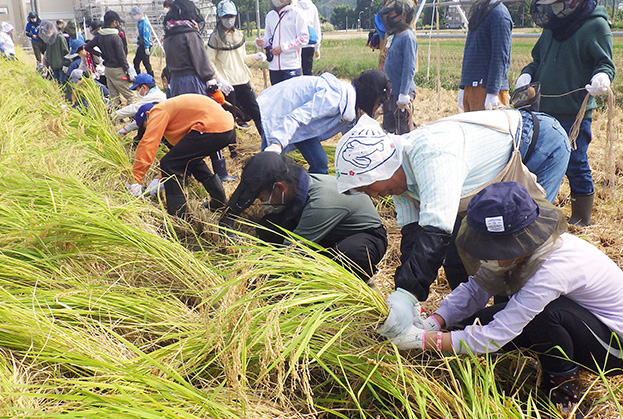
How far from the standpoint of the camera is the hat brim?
1604mm

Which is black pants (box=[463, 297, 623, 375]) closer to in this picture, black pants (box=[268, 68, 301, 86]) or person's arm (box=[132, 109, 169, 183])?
person's arm (box=[132, 109, 169, 183])

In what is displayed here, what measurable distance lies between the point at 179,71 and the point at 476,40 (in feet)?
7.94

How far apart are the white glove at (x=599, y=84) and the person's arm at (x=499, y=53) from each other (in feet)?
2.87

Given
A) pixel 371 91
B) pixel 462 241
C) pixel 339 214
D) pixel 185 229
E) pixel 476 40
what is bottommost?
pixel 185 229

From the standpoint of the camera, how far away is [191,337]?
1.76 metres

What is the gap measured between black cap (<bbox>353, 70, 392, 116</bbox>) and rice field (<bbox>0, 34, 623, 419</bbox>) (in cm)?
123

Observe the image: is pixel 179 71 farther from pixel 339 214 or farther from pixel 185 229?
pixel 339 214

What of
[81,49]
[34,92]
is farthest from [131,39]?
[34,92]

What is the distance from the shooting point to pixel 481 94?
13.3ft

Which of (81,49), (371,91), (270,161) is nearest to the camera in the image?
(270,161)

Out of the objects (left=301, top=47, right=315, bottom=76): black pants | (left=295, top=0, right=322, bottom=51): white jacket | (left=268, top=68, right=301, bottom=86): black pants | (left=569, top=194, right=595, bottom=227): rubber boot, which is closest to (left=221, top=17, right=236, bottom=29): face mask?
(left=268, top=68, right=301, bottom=86): black pants

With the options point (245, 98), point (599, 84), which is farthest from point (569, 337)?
point (245, 98)

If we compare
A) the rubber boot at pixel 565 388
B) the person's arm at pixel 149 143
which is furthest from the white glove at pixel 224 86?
the rubber boot at pixel 565 388

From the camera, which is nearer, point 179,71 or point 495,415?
point 495,415
